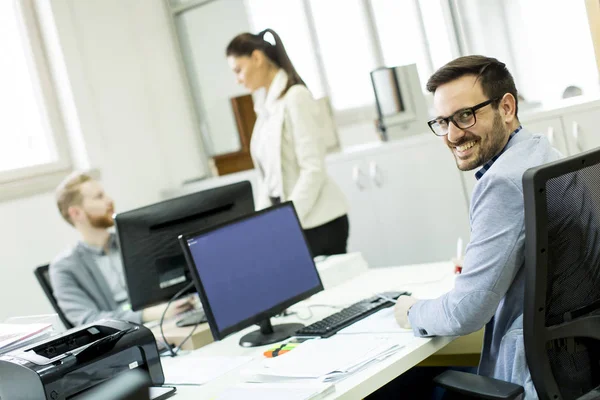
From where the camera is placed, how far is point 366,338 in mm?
1971

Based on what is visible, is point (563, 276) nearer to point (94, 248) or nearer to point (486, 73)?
point (486, 73)

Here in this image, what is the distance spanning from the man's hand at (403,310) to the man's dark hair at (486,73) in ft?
1.85

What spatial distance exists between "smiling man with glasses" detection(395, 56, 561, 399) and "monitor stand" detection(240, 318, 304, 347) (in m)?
0.44

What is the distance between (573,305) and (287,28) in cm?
417

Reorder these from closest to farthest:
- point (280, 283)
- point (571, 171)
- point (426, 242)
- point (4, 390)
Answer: point (571, 171)
point (4, 390)
point (280, 283)
point (426, 242)

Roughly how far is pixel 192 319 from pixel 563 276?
131cm

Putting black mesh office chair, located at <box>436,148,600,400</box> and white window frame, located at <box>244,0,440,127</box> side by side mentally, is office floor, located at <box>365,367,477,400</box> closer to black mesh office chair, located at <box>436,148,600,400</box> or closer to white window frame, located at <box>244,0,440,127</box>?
black mesh office chair, located at <box>436,148,600,400</box>

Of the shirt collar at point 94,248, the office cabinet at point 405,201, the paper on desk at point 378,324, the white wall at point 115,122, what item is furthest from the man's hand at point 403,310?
the white wall at point 115,122

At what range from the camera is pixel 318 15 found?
220 inches

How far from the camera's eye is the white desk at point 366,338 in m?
1.71

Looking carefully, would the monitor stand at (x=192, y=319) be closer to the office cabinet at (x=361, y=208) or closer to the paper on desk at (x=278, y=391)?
the paper on desk at (x=278, y=391)

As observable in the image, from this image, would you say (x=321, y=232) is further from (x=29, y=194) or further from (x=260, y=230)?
(x=29, y=194)

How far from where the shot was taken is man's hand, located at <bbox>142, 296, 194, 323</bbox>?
8.50 ft

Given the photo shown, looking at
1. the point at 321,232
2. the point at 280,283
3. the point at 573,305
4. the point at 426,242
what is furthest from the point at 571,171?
the point at 426,242
